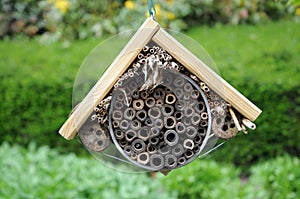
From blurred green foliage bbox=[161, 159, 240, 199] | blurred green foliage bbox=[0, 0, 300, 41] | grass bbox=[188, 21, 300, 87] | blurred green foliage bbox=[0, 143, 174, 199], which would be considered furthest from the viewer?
blurred green foliage bbox=[0, 0, 300, 41]

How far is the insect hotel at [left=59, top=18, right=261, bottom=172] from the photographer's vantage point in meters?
1.79

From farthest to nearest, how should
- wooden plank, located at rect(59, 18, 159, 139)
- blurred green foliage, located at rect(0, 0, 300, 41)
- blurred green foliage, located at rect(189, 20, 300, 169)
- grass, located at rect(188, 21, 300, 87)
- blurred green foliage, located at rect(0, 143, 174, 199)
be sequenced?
blurred green foliage, located at rect(0, 0, 300, 41), grass, located at rect(188, 21, 300, 87), blurred green foliage, located at rect(189, 20, 300, 169), blurred green foliage, located at rect(0, 143, 174, 199), wooden plank, located at rect(59, 18, 159, 139)

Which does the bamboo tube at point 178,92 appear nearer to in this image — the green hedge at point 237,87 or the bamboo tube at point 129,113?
the bamboo tube at point 129,113

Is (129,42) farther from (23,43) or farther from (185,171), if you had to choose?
(23,43)

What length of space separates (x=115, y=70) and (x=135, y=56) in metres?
0.08

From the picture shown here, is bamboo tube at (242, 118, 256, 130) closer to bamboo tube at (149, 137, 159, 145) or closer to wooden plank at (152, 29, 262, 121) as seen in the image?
wooden plank at (152, 29, 262, 121)

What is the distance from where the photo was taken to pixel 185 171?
12.6 feet

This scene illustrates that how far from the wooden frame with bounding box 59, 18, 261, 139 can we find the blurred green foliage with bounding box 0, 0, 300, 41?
15.2 ft

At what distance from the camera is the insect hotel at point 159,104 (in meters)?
1.79

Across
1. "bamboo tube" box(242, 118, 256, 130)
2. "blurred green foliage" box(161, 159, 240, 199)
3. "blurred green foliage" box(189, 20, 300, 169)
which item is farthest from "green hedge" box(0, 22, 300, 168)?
"bamboo tube" box(242, 118, 256, 130)

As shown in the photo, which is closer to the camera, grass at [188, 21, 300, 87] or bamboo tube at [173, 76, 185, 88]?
bamboo tube at [173, 76, 185, 88]

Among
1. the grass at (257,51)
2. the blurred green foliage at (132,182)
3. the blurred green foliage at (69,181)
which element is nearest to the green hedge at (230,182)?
Result: the blurred green foliage at (132,182)

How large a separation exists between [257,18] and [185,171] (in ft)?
14.2

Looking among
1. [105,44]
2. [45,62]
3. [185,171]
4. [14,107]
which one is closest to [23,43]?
[45,62]
